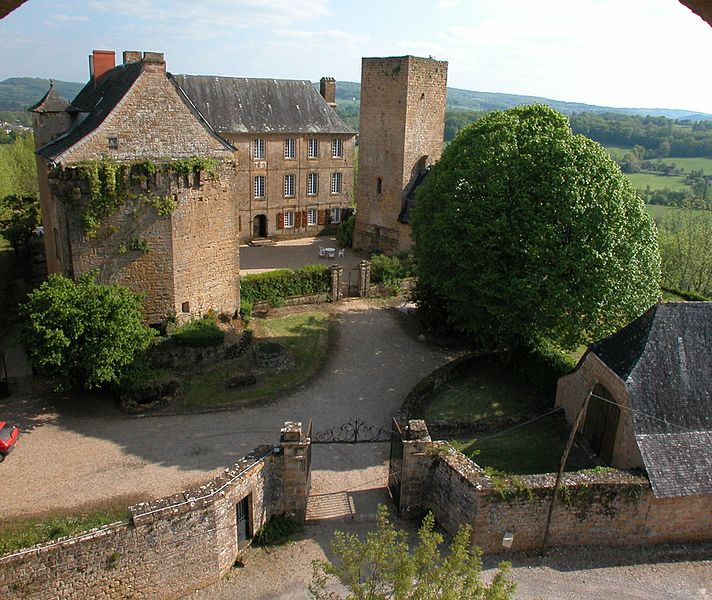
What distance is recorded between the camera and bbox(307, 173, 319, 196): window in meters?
41.1

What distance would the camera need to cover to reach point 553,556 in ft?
44.8

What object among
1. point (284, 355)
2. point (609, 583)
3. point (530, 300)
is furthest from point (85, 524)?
point (530, 300)

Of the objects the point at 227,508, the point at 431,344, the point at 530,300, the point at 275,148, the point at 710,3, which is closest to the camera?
the point at 710,3

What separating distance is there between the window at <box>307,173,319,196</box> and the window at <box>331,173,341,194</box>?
1.22 m

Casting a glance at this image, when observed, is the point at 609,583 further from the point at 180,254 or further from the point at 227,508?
the point at 180,254

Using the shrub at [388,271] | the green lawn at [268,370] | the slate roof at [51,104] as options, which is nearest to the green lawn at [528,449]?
the green lawn at [268,370]

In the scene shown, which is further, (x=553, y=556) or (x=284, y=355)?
(x=284, y=355)

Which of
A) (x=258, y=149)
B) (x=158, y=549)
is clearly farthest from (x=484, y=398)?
(x=258, y=149)

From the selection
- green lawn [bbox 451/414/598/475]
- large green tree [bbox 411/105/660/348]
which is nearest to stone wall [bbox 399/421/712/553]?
green lawn [bbox 451/414/598/475]

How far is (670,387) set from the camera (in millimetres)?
15328

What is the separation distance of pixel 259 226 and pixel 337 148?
7.39m

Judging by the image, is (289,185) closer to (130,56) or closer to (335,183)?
(335,183)

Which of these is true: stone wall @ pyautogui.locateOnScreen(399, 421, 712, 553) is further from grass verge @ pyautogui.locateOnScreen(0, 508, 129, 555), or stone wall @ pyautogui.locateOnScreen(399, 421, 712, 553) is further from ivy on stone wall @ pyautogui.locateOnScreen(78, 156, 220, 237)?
ivy on stone wall @ pyautogui.locateOnScreen(78, 156, 220, 237)

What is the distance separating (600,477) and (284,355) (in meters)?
11.8
